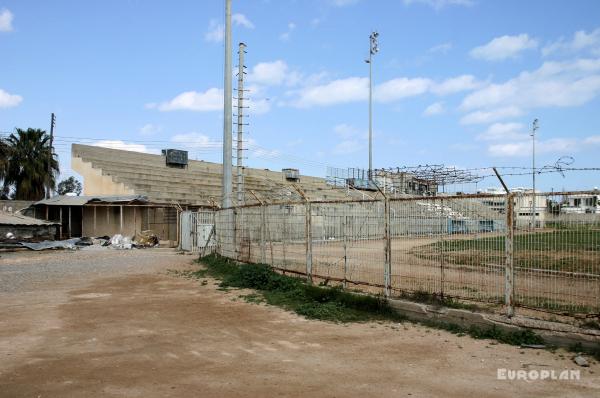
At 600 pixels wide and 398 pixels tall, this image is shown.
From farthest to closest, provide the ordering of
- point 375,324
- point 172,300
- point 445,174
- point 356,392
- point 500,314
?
point 445,174 → point 172,300 → point 375,324 → point 500,314 → point 356,392

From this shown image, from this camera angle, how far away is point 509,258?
8.29 m

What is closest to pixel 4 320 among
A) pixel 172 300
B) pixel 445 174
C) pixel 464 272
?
pixel 172 300

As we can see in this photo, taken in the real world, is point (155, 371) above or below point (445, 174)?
below

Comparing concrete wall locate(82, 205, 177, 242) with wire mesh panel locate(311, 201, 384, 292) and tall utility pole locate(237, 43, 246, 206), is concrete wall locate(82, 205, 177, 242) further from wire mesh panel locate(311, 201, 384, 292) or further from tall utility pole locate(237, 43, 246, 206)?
wire mesh panel locate(311, 201, 384, 292)

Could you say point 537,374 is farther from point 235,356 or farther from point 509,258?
point 235,356

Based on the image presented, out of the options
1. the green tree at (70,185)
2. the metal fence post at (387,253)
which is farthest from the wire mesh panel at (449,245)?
the green tree at (70,185)

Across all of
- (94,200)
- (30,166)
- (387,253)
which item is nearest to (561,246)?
(387,253)

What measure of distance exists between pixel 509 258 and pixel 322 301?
4.04 m

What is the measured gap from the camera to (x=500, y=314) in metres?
8.30

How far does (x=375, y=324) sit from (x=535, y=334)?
264cm

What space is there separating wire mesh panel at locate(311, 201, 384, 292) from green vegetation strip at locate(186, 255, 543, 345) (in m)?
0.80

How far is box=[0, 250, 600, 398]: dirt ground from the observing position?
5.68 m

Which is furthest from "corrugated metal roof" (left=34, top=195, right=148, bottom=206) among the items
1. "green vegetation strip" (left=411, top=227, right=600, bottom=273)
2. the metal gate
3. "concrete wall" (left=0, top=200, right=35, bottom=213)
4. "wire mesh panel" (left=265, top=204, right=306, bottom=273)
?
"green vegetation strip" (left=411, top=227, right=600, bottom=273)

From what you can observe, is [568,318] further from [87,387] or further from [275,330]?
[87,387]
